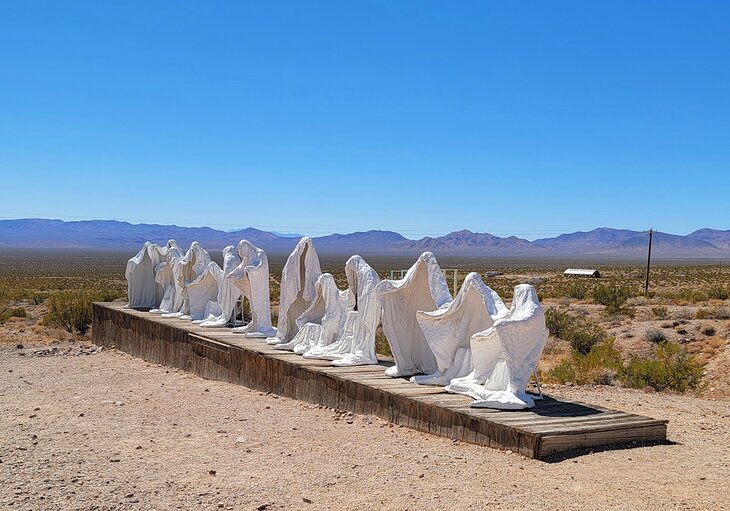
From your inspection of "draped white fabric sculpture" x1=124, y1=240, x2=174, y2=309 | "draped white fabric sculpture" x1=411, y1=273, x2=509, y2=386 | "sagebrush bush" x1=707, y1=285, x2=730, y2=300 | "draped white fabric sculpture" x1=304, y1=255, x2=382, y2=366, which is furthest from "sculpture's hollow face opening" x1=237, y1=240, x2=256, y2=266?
"sagebrush bush" x1=707, y1=285, x2=730, y2=300

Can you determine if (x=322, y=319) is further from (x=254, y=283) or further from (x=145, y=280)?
(x=145, y=280)

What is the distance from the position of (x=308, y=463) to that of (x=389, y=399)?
2.08 metres

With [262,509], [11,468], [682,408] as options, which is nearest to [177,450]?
[11,468]

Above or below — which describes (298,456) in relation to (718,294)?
below

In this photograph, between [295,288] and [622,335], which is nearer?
[295,288]

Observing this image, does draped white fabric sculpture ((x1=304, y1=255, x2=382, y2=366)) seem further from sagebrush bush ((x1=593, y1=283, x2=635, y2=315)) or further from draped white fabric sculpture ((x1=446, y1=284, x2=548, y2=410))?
sagebrush bush ((x1=593, y1=283, x2=635, y2=315))

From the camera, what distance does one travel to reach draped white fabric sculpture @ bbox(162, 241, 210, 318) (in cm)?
1742

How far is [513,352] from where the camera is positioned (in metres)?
8.76

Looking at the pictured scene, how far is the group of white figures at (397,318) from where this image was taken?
887cm

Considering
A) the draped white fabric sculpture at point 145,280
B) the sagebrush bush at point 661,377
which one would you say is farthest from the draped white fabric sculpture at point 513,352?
the draped white fabric sculpture at point 145,280

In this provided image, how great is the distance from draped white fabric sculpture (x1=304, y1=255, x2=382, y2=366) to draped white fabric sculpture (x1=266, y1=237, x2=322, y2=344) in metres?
1.26

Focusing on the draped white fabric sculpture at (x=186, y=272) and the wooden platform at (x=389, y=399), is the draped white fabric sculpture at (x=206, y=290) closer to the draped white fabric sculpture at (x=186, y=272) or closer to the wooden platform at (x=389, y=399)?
the draped white fabric sculpture at (x=186, y=272)

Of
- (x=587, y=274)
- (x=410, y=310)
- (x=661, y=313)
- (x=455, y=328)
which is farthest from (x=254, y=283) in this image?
(x=587, y=274)

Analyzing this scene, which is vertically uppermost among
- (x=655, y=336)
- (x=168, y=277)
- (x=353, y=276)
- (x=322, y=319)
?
(x=353, y=276)
